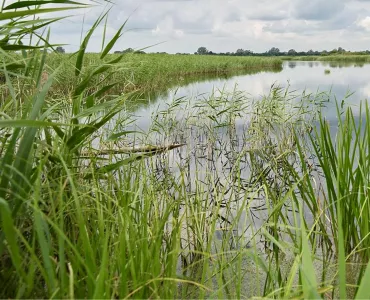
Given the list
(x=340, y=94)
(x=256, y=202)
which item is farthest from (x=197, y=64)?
(x=256, y=202)

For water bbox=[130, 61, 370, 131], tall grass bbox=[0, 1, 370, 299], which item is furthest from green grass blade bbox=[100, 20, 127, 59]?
water bbox=[130, 61, 370, 131]

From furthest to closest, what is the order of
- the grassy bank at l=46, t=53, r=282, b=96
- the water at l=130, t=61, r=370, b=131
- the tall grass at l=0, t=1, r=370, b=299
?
1. the grassy bank at l=46, t=53, r=282, b=96
2. the water at l=130, t=61, r=370, b=131
3. the tall grass at l=0, t=1, r=370, b=299

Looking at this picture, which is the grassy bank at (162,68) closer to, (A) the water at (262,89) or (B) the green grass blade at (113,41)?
(B) the green grass blade at (113,41)

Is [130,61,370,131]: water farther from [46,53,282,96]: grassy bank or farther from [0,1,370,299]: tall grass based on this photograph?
[0,1,370,299]: tall grass

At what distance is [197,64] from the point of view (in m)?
20.9

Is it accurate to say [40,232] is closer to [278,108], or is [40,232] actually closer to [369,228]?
[369,228]

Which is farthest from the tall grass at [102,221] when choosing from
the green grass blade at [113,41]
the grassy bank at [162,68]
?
the grassy bank at [162,68]

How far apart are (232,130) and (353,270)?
13.1 feet

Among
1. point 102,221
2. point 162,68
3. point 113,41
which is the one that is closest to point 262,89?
point 162,68

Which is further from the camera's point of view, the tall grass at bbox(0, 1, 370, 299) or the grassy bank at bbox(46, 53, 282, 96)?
the grassy bank at bbox(46, 53, 282, 96)

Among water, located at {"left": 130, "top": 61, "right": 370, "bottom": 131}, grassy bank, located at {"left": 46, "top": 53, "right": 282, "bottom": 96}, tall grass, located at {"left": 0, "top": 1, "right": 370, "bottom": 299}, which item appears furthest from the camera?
grassy bank, located at {"left": 46, "top": 53, "right": 282, "bottom": 96}

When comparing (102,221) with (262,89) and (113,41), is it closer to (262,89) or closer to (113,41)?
(113,41)

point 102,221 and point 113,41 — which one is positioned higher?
point 113,41

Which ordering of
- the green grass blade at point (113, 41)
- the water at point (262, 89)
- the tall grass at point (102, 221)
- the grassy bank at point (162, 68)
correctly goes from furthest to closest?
the grassy bank at point (162, 68) → the water at point (262, 89) → the green grass blade at point (113, 41) → the tall grass at point (102, 221)
